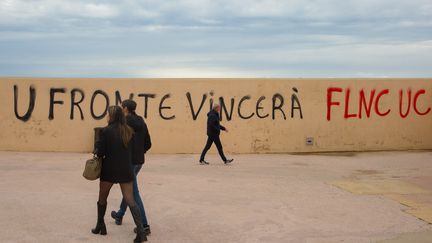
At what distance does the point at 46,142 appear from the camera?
16.9 metres

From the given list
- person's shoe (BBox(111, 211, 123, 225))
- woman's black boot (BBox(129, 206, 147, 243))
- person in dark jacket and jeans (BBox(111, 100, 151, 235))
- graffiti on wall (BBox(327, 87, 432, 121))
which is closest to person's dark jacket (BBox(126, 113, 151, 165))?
person in dark jacket and jeans (BBox(111, 100, 151, 235))

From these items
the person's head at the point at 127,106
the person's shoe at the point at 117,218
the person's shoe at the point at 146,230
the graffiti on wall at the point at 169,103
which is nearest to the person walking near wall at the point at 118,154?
the person's shoe at the point at 146,230

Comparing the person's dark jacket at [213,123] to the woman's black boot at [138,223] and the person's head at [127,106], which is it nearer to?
the person's head at [127,106]

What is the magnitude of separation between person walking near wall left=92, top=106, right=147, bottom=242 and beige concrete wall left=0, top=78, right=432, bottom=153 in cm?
1022

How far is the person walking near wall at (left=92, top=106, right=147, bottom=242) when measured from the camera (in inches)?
261

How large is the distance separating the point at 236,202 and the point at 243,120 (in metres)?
8.01

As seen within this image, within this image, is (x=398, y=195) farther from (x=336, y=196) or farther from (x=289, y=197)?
(x=289, y=197)

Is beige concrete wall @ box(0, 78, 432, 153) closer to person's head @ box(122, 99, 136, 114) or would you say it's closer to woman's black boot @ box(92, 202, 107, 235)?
person's head @ box(122, 99, 136, 114)

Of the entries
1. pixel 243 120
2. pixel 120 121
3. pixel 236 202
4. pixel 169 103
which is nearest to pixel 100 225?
pixel 120 121

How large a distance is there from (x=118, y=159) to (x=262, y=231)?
2.23 meters

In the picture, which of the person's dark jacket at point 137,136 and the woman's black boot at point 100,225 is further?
the person's dark jacket at point 137,136

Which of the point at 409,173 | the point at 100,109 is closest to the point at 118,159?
the point at 409,173

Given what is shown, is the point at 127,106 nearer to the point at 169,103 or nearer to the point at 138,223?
the point at 138,223

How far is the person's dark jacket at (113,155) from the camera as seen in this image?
21.7 ft
